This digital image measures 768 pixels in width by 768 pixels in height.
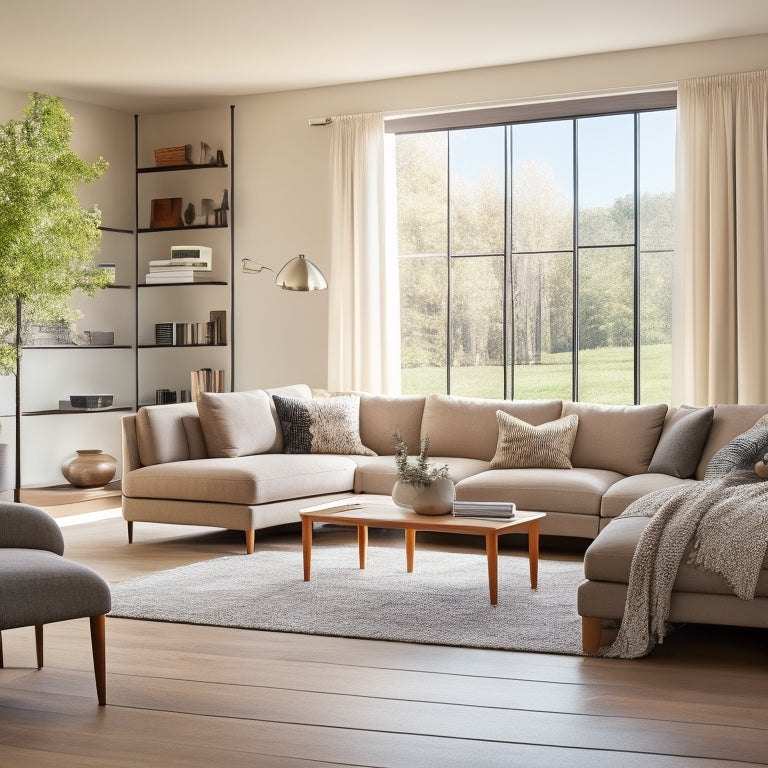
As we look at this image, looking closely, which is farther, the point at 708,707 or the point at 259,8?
the point at 259,8

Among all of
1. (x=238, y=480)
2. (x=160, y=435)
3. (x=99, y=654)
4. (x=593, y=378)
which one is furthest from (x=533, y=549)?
(x=593, y=378)

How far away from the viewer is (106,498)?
7973 millimetres

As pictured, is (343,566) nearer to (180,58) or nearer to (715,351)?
(715,351)

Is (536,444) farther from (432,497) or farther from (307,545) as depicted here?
(307,545)

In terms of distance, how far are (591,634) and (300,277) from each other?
3843 mm

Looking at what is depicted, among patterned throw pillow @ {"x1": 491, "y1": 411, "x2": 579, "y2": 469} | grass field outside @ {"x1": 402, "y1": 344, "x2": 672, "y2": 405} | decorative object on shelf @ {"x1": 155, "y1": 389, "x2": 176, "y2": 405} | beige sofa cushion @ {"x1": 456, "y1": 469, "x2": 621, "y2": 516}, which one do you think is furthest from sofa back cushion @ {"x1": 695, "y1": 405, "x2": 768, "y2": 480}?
decorative object on shelf @ {"x1": 155, "y1": 389, "x2": 176, "y2": 405}

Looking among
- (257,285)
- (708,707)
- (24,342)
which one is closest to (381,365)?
(257,285)

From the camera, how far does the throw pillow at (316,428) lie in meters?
6.84

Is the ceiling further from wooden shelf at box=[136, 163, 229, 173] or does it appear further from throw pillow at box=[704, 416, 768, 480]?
throw pillow at box=[704, 416, 768, 480]

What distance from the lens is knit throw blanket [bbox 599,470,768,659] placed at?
3.63 meters

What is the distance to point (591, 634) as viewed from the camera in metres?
3.81

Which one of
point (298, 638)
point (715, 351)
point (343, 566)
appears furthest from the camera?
point (715, 351)

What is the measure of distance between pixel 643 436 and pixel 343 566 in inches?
78.8

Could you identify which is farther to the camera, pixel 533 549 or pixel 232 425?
pixel 232 425
